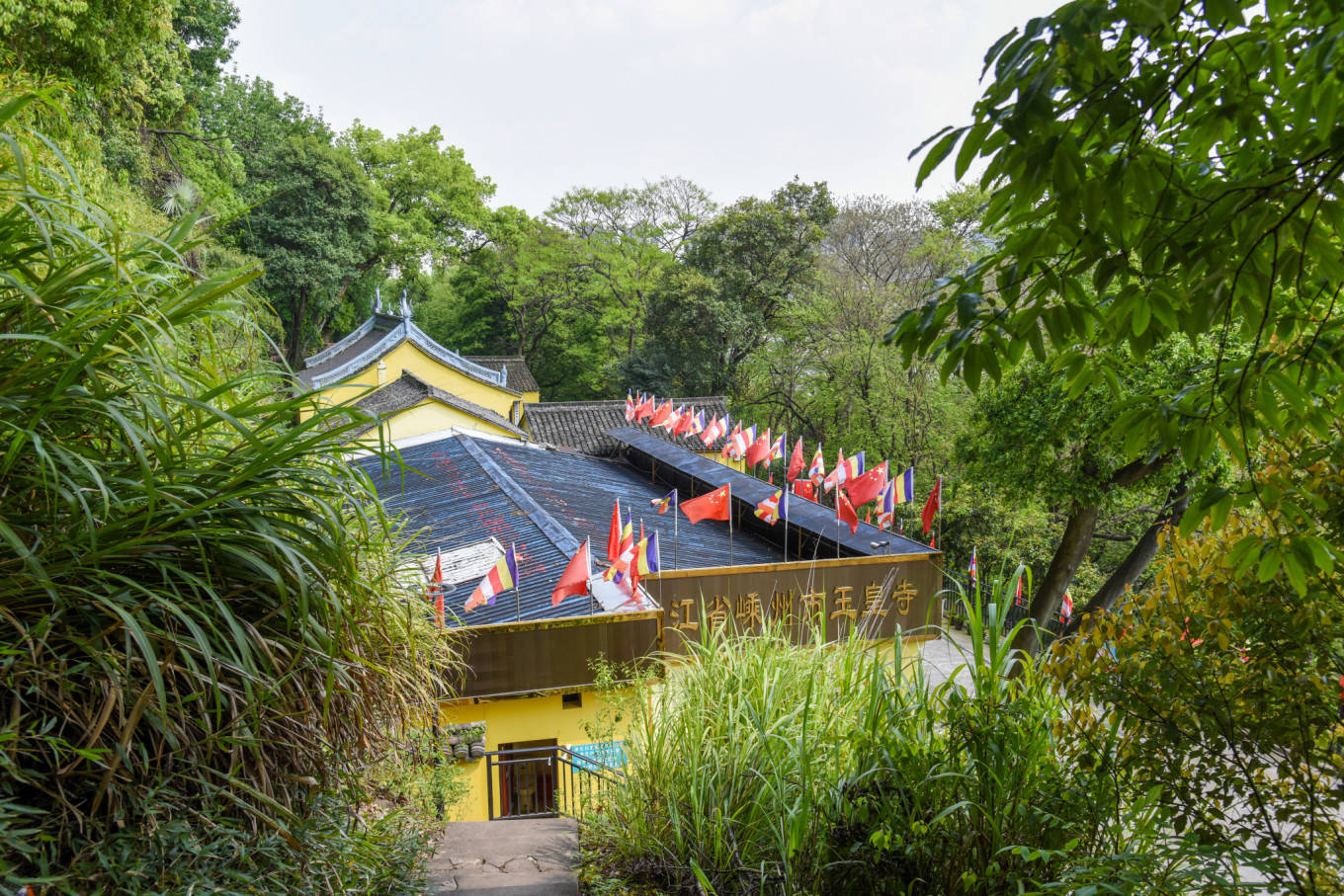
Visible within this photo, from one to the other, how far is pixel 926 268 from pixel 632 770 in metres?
22.1

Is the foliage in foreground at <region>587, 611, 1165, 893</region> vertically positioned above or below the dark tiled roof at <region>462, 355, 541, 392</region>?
below

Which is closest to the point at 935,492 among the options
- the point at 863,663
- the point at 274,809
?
the point at 863,663

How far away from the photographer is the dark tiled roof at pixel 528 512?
861 cm

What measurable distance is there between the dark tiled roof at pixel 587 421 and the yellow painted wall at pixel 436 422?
14.7ft

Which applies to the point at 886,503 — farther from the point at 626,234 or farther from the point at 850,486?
the point at 626,234

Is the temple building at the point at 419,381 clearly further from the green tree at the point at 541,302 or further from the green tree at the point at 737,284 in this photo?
the green tree at the point at 737,284

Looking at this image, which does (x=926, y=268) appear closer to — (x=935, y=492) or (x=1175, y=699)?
(x=935, y=492)

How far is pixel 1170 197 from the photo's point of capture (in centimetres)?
152

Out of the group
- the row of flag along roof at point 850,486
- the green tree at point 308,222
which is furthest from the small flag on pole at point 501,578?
the green tree at point 308,222

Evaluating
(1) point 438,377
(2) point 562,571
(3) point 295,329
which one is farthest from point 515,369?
(2) point 562,571

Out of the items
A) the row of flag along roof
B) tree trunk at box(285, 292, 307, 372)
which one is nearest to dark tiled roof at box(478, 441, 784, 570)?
the row of flag along roof

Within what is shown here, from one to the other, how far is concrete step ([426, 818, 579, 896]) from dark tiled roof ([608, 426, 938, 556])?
645 cm

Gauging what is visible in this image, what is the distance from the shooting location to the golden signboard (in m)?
8.21

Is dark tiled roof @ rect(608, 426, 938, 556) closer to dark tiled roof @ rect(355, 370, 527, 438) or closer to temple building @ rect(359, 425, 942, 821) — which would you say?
temple building @ rect(359, 425, 942, 821)
